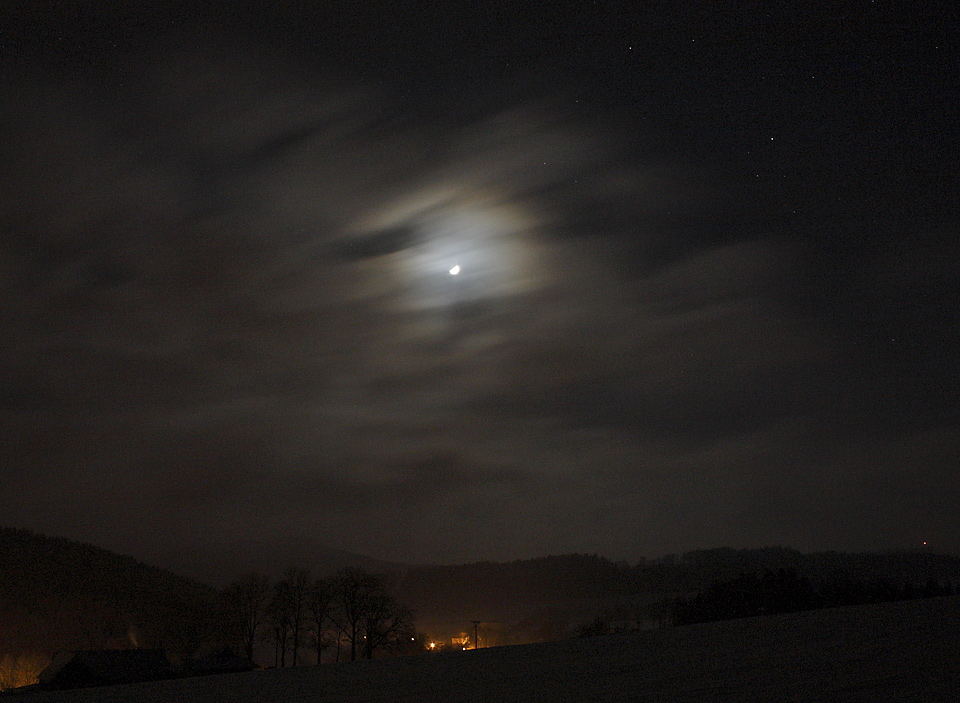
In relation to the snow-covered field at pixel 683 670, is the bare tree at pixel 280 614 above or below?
above

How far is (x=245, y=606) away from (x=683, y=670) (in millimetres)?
103184

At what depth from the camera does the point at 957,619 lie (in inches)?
965

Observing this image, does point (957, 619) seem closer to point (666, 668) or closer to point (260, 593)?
point (666, 668)

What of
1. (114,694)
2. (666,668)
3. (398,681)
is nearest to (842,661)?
(666,668)

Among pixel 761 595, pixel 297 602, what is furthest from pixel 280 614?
pixel 761 595

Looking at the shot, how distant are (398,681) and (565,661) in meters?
5.21

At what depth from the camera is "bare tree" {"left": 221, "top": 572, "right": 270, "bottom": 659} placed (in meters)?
109

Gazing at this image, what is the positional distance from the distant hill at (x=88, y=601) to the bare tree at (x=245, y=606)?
5.51 meters

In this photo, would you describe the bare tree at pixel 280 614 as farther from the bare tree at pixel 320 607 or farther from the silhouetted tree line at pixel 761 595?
the silhouetted tree line at pixel 761 595

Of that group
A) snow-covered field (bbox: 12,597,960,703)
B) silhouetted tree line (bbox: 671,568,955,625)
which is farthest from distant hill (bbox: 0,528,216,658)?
snow-covered field (bbox: 12,597,960,703)

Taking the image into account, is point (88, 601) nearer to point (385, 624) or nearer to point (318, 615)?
point (318, 615)

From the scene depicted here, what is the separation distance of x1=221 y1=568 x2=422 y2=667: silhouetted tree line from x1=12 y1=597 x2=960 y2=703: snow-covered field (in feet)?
216

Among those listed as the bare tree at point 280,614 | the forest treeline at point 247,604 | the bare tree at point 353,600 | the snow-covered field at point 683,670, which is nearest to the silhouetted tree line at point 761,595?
the forest treeline at point 247,604

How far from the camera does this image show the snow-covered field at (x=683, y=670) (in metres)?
15.4
